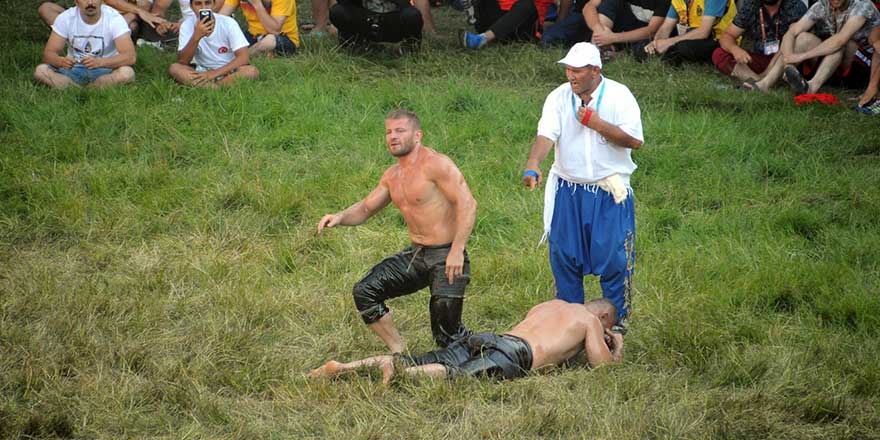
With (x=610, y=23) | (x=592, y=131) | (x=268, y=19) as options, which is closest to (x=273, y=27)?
(x=268, y=19)

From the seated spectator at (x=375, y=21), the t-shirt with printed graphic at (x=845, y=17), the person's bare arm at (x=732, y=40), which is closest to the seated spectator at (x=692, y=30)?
the person's bare arm at (x=732, y=40)

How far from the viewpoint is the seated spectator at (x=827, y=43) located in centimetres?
941

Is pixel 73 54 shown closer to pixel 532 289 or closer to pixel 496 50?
pixel 496 50

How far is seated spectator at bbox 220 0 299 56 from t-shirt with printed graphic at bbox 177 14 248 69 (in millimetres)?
792

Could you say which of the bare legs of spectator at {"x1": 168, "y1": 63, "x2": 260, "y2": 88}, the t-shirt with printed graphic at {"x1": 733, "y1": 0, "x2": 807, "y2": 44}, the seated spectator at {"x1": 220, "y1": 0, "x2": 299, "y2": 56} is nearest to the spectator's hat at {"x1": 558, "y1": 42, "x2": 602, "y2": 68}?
the bare legs of spectator at {"x1": 168, "y1": 63, "x2": 260, "y2": 88}

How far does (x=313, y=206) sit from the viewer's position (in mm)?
7750

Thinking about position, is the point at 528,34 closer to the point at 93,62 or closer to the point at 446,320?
the point at 93,62

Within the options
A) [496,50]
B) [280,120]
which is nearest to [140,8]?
[280,120]

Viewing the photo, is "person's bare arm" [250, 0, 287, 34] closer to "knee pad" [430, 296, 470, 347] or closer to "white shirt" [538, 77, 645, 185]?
"white shirt" [538, 77, 645, 185]

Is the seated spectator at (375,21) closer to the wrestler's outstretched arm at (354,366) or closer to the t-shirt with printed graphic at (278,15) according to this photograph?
the t-shirt with printed graphic at (278,15)

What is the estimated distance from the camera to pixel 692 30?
10.7 meters

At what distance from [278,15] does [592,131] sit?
19.4ft

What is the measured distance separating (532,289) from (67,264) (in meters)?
2.86

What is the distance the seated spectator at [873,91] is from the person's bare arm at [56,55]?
670 cm
